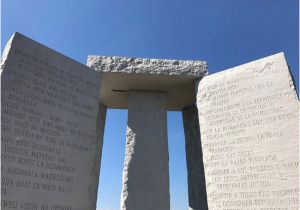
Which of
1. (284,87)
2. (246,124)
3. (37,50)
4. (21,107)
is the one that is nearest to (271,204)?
(246,124)

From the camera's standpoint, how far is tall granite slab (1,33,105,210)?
4215 mm

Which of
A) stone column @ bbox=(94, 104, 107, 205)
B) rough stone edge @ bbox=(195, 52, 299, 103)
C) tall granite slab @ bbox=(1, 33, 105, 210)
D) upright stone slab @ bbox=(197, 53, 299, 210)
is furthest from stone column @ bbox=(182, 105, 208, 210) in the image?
tall granite slab @ bbox=(1, 33, 105, 210)

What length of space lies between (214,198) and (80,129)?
2.45 m

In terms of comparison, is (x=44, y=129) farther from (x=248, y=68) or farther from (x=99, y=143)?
(x=248, y=68)

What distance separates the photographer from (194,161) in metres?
7.47

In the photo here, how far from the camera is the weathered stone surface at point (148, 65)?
256 inches

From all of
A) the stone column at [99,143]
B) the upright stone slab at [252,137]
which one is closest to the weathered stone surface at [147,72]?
the upright stone slab at [252,137]

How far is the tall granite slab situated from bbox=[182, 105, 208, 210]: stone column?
297cm

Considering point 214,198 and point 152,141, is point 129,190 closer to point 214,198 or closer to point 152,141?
point 152,141

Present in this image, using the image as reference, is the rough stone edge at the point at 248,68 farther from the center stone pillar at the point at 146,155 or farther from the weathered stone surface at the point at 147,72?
the center stone pillar at the point at 146,155

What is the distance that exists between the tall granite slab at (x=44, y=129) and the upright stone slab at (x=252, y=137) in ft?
6.82

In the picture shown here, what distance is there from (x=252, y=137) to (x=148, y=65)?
2.61 meters

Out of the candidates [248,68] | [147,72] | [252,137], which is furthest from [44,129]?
[248,68]

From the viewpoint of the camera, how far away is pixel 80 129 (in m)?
5.17
